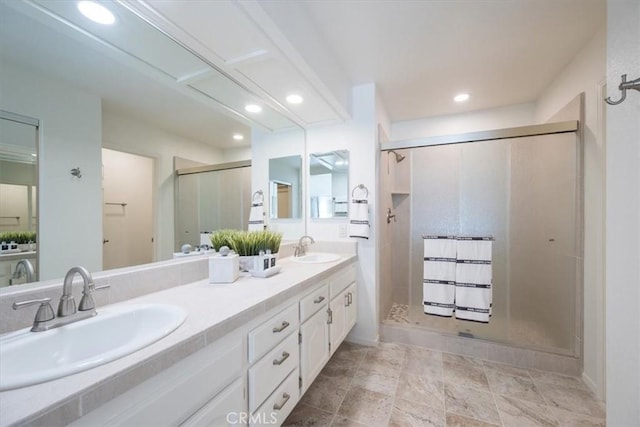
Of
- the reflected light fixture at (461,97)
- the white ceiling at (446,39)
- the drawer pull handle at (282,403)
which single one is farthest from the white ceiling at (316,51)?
the drawer pull handle at (282,403)

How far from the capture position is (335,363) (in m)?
2.01

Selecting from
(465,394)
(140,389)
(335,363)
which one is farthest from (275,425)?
Answer: (465,394)

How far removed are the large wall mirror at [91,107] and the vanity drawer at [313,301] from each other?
2.56ft

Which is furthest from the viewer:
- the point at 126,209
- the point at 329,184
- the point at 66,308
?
the point at 329,184

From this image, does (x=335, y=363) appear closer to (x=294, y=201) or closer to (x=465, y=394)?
(x=465, y=394)

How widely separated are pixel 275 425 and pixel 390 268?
197 cm

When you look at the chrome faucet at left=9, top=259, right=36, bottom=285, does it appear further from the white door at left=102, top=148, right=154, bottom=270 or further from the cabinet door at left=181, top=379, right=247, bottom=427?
the cabinet door at left=181, top=379, right=247, bottom=427

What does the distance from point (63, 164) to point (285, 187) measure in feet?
5.10

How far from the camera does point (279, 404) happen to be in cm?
113

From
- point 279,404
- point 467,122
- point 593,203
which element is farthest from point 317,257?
point 467,122

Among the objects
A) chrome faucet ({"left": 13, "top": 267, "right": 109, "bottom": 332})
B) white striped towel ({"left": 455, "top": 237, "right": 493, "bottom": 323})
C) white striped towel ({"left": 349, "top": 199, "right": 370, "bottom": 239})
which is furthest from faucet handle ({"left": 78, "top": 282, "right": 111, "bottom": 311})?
white striped towel ({"left": 455, "top": 237, "right": 493, "bottom": 323})

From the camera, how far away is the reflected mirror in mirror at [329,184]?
2.41 m

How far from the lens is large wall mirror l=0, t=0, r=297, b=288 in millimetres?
874

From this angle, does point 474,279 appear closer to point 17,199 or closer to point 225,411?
point 225,411
